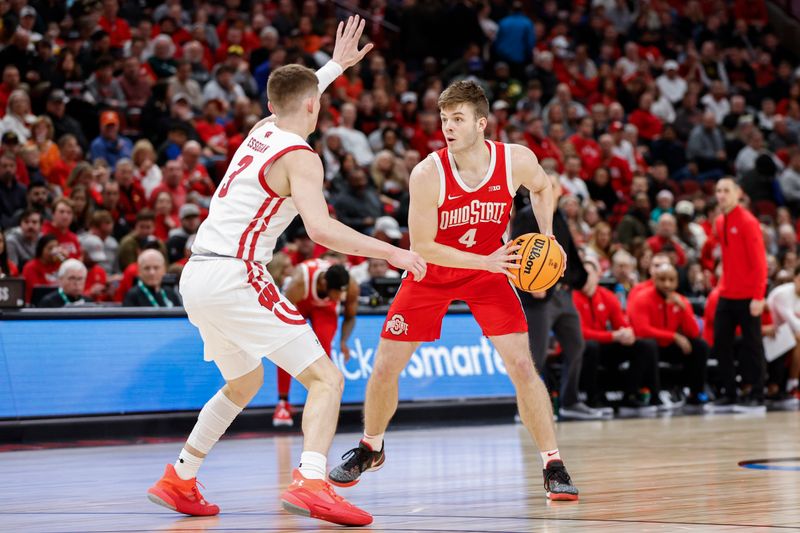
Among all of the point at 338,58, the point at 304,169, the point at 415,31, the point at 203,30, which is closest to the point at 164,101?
the point at 203,30

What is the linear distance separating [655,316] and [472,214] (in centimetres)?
815

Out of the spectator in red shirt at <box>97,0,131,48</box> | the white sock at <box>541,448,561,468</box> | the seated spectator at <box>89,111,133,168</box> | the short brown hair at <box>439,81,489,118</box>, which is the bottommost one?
the white sock at <box>541,448,561,468</box>

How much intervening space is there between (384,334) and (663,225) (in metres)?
11.2

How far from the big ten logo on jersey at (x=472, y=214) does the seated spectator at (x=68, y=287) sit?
582cm

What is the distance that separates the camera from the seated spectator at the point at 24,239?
1295 centimetres

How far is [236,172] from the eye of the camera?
588 centimetres

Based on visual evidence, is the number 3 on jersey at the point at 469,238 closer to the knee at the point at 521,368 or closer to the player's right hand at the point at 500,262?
the player's right hand at the point at 500,262

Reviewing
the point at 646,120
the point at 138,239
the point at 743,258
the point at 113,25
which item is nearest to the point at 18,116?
the point at 138,239

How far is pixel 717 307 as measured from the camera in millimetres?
13844

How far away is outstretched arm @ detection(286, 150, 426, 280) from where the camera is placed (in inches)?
211

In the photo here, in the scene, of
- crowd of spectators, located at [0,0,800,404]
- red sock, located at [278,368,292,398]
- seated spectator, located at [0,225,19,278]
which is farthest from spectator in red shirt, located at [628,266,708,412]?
seated spectator, located at [0,225,19,278]

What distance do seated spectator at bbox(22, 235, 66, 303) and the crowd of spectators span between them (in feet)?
0.06

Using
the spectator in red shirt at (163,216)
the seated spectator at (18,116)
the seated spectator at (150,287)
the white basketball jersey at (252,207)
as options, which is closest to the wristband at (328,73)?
the white basketball jersey at (252,207)

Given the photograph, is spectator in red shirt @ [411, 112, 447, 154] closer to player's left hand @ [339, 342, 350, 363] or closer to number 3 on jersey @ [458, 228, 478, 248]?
player's left hand @ [339, 342, 350, 363]
